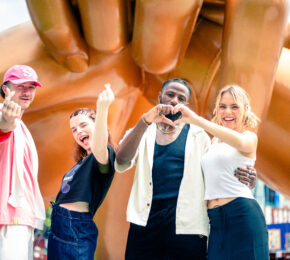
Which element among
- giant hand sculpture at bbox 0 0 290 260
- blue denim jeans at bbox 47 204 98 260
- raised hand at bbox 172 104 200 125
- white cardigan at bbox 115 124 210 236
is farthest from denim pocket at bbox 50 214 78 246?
giant hand sculpture at bbox 0 0 290 260

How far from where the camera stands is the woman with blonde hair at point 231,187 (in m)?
1.22

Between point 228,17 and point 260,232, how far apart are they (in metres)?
0.99

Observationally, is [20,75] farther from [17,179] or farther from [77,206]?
[77,206]

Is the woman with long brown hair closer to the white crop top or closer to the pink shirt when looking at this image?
the pink shirt

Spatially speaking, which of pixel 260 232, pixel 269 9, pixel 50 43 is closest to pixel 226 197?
pixel 260 232

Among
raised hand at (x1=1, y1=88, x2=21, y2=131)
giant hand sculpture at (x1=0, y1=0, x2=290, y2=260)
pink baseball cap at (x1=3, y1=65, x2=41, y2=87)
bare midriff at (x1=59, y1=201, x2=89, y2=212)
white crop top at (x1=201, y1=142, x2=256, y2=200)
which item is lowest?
bare midriff at (x1=59, y1=201, x2=89, y2=212)

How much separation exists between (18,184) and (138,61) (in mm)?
849

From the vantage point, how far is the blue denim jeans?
51.3 inches

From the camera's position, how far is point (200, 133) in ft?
4.68

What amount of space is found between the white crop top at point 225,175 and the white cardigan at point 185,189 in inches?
1.5

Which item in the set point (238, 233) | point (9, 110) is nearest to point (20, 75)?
point (9, 110)

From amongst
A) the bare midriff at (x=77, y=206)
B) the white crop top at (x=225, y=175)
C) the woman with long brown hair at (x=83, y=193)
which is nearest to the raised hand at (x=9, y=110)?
the woman with long brown hair at (x=83, y=193)

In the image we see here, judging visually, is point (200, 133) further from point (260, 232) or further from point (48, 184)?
point (48, 184)

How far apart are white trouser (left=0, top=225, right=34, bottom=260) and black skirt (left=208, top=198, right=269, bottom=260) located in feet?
1.68
